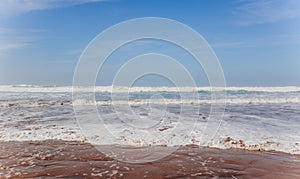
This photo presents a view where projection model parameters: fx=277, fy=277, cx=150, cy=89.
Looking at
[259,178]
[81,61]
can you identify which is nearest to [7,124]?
[81,61]

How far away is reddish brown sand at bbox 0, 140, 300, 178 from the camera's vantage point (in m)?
5.75

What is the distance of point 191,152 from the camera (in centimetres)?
767

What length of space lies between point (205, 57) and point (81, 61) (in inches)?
151

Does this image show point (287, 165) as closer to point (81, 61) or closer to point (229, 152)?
point (229, 152)

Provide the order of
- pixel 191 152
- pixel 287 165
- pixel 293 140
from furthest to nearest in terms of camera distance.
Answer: pixel 293 140
pixel 191 152
pixel 287 165

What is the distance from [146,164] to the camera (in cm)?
646

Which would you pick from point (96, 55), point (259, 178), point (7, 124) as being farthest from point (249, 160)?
point (7, 124)

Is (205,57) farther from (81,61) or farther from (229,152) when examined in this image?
(81,61)

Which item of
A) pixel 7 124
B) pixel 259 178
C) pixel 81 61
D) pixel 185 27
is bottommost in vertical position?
pixel 259 178

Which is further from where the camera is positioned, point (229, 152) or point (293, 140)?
point (293, 140)

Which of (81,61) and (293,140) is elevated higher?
(81,61)

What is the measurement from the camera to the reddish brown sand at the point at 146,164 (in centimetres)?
575

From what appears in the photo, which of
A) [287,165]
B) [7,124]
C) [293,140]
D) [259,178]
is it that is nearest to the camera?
[259,178]

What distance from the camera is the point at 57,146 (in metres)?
8.26
